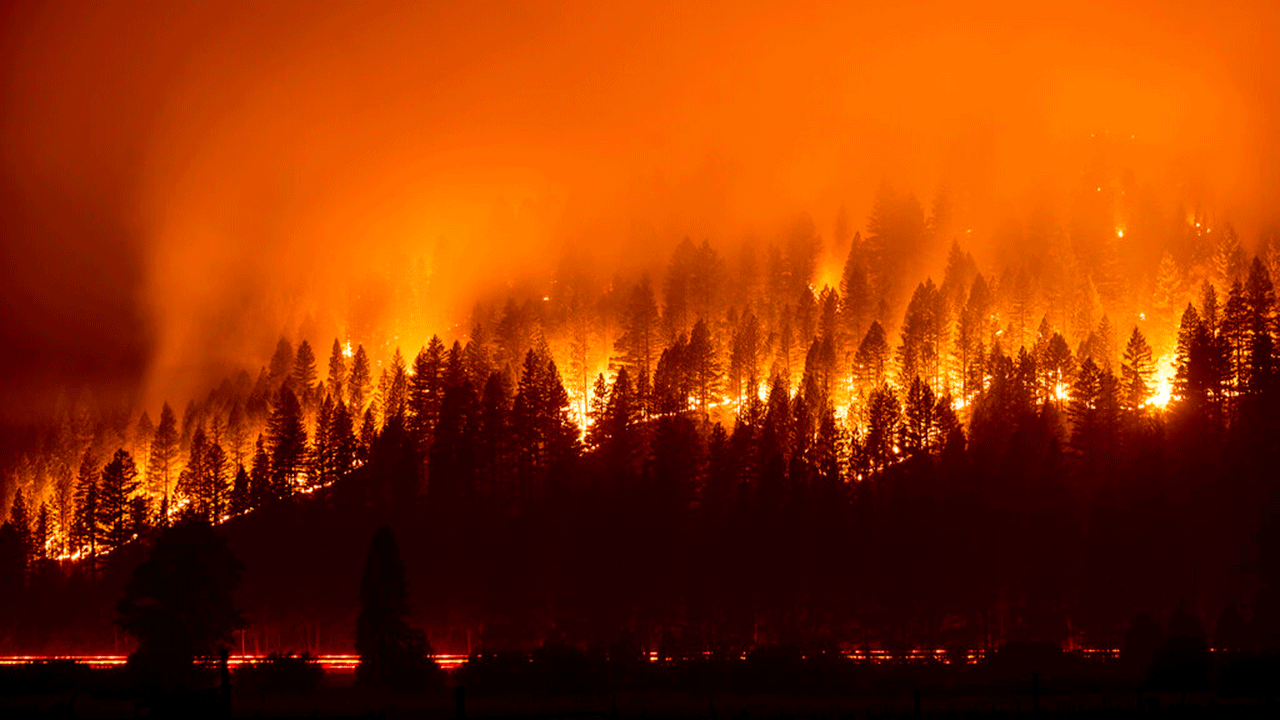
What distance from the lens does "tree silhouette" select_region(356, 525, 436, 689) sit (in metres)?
70.9

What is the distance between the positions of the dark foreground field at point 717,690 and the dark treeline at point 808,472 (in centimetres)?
563

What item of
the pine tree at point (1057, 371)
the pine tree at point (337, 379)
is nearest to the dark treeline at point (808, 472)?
the pine tree at point (1057, 371)

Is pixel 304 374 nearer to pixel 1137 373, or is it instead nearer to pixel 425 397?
pixel 425 397

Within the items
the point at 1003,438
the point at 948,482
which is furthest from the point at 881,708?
the point at 1003,438

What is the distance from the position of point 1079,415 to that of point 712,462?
3200cm

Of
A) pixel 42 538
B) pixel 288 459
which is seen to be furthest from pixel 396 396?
pixel 42 538

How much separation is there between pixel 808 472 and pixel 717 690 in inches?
2051

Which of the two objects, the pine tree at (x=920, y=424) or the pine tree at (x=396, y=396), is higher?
the pine tree at (x=396, y=396)

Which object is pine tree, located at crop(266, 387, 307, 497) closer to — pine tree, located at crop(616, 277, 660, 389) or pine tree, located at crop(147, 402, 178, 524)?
pine tree, located at crop(147, 402, 178, 524)

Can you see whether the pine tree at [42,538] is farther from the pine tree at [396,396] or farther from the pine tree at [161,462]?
the pine tree at [396,396]

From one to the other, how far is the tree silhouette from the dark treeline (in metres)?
10.3

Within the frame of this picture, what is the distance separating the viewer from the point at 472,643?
99188 mm

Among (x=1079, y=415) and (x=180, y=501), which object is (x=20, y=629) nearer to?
(x=180, y=501)

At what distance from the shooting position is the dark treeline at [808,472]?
9494cm
